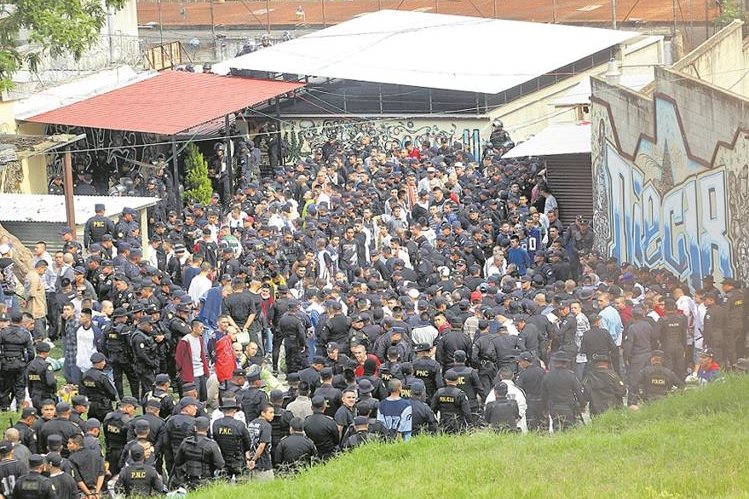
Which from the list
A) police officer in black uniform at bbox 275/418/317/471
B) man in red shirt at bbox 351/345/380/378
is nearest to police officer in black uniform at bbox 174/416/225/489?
police officer in black uniform at bbox 275/418/317/471

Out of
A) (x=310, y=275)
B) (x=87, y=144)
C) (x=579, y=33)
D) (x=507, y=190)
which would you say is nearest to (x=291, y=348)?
(x=310, y=275)

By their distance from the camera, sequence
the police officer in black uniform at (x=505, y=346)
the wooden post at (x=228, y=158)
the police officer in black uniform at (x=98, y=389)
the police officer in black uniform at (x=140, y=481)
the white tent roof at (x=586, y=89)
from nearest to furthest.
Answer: the police officer in black uniform at (x=140, y=481) → the police officer in black uniform at (x=98, y=389) → the police officer in black uniform at (x=505, y=346) → the white tent roof at (x=586, y=89) → the wooden post at (x=228, y=158)

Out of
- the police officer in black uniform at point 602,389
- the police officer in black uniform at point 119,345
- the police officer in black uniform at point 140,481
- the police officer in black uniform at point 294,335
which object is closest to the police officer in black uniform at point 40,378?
the police officer in black uniform at point 119,345

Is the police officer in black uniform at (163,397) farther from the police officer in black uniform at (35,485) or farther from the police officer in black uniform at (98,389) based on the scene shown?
the police officer in black uniform at (35,485)

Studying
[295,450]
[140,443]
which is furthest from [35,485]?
[295,450]

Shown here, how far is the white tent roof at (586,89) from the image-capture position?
2989 centimetres

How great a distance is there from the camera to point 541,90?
3984cm

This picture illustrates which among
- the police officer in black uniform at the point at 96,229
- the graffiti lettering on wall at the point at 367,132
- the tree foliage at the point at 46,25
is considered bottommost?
the police officer in black uniform at the point at 96,229

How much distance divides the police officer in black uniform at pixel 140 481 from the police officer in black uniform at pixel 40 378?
4.15 m

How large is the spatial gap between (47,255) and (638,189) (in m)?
10.1

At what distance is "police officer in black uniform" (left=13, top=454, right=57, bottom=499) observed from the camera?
14.6 metres

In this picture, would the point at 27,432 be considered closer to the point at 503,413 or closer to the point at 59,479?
the point at 59,479

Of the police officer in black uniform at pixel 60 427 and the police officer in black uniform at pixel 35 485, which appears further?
the police officer in black uniform at pixel 60 427

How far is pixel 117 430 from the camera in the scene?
650 inches
